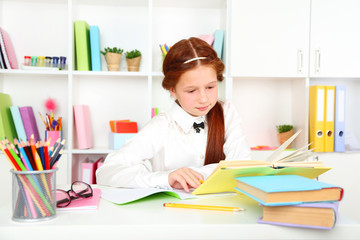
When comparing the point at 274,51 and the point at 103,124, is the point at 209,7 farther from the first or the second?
the point at 103,124

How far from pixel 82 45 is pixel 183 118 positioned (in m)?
1.18

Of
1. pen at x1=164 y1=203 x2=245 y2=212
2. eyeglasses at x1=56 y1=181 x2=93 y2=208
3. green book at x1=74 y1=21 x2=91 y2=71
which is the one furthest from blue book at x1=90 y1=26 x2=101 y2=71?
pen at x1=164 y1=203 x2=245 y2=212

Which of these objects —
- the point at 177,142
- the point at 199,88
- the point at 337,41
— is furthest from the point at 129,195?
the point at 337,41

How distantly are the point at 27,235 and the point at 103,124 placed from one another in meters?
2.06

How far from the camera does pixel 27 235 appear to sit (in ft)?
2.35

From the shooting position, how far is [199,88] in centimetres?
142

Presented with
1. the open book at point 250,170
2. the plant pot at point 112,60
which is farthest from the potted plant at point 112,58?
the open book at point 250,170

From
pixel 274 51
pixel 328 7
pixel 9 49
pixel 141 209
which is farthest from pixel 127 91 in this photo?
pixel 141 209

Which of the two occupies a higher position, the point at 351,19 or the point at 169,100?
the point at 351,19

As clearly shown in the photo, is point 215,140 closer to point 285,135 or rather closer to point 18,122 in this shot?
point 285,135

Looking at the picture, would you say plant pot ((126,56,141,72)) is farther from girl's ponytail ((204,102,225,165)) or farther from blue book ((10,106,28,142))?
girl's ponytail ((204,102,225,165))

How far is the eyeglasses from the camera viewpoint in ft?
2.86

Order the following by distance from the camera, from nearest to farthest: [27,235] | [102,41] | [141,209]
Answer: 1. [27,235]
2. [141,209]
3. [102,41]

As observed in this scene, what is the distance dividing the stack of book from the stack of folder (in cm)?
178
